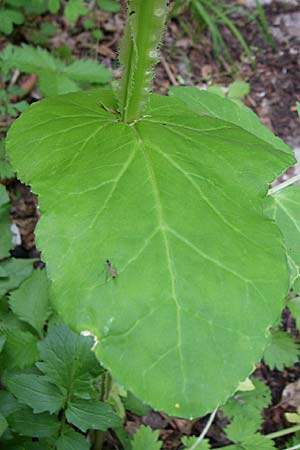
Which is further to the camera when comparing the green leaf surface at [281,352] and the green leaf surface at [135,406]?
the green leaf surface at [281,352]

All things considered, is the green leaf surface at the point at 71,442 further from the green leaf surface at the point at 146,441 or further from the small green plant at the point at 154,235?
the small green plant at the point at 154,235

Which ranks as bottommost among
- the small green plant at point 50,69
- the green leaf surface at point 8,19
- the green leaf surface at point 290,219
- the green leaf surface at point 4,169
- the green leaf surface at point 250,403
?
the green leaf surface at point 250,403

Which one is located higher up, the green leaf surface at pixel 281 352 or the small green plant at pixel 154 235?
the small green plant at pixel 154 235

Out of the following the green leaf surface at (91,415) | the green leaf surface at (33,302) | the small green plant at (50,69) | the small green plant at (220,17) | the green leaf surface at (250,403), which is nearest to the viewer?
the green leaf surface at (91,415)

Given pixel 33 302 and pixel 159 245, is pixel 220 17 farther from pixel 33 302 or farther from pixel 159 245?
pixel 159 245

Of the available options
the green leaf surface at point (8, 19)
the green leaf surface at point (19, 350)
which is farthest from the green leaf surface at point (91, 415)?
the green leaf surface at point (8, 19)

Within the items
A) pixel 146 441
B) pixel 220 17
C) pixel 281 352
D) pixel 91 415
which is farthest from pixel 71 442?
pixel 220 17

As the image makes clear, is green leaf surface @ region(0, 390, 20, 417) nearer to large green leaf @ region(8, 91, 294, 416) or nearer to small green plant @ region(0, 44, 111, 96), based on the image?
large green leaf @ region(8, 91, 294, 416)
